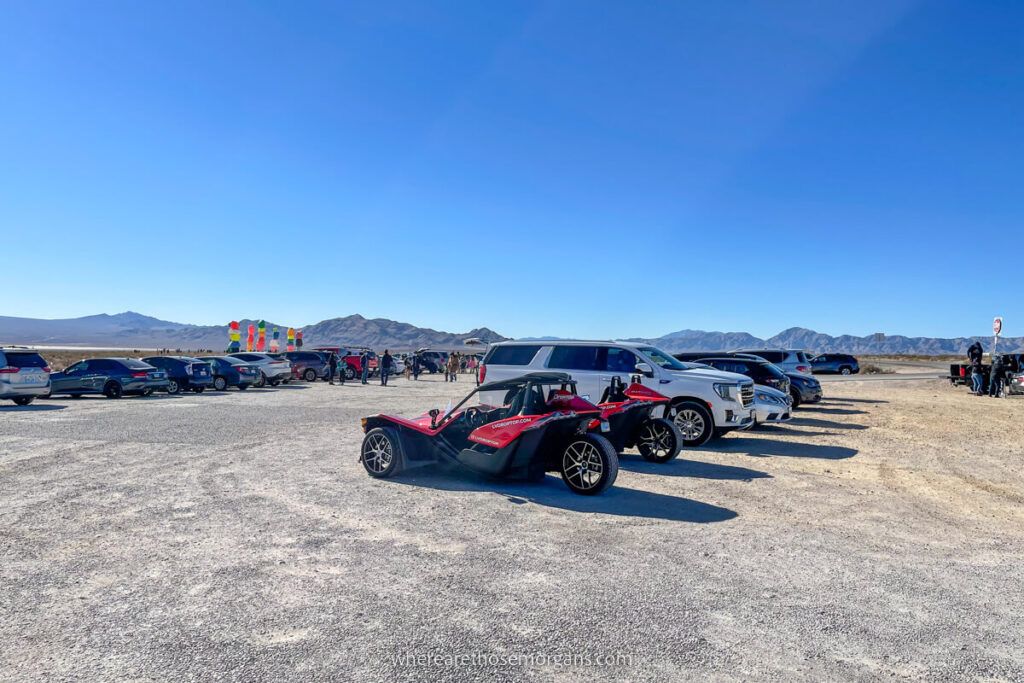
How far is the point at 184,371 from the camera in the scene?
1021 inches

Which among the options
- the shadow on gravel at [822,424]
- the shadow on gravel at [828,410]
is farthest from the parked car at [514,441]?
the shadow on gravel at [828,410]

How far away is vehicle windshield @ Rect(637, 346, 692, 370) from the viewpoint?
1267cm

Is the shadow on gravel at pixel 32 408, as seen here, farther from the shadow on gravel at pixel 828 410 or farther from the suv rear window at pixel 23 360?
the shadow on gravel at pixel 828 410

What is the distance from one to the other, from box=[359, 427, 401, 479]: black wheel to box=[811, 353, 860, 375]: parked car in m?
44.2

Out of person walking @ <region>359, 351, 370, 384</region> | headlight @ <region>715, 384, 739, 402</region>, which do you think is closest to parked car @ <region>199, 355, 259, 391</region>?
person walking @ <region>359, 351, 370, 384</region>

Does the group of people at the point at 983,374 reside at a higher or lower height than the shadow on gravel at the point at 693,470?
higher

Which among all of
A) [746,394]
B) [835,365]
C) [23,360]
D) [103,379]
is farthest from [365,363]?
[835,365]

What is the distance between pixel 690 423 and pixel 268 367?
23.6 meters

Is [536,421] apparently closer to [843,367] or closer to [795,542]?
[795,542]

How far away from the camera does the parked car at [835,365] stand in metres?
47.0

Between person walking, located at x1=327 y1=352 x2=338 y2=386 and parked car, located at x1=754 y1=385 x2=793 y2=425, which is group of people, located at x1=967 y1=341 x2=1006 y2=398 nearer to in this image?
parked car, located at x1=754 y1=385 x2=793 y2=425

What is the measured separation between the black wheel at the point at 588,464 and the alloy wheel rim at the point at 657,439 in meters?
2.69

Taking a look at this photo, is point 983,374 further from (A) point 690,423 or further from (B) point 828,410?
(A) point 690,423

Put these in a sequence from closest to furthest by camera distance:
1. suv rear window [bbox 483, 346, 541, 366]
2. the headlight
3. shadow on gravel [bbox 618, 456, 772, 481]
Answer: shadow on gravel [bbox 618, 456, 772, 481] → the headlight → suv rear window [bbox 483, 346, 541, 366]
